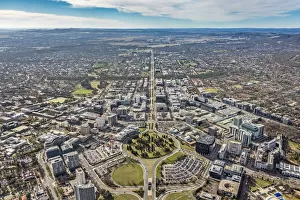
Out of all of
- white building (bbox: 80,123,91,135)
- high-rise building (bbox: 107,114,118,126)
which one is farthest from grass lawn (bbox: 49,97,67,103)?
white building (bbox: 80,123,91,135)

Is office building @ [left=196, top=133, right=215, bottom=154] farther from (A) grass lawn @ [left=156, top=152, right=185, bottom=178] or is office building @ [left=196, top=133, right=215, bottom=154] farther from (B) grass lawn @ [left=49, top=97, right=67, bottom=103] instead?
(B) grass lawn @ [left=49, top=97, right=67, bottom=103]

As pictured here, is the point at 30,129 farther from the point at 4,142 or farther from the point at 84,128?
the point at 84,128

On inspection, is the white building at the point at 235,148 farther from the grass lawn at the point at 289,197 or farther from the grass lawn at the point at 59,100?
the grass lawn at the point at 59,100

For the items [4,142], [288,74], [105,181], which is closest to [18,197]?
[105,181]

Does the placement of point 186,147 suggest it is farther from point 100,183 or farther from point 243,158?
point 100,183

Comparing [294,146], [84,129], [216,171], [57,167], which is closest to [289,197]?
[216,171]

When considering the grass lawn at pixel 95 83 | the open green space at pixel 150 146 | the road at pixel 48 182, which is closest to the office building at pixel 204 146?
the open green space at pixel 150 146
